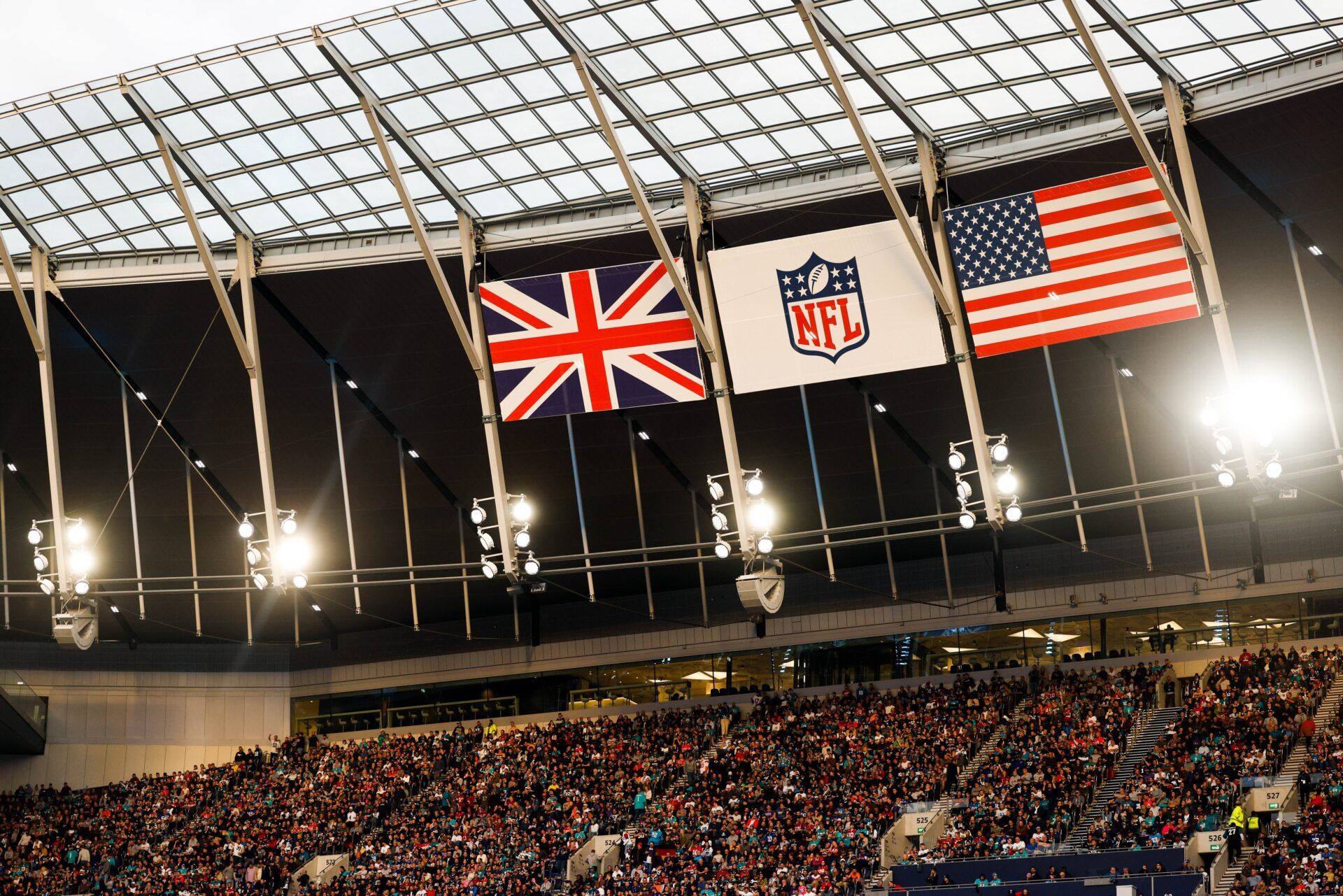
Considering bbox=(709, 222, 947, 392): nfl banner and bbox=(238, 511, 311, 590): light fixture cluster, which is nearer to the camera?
bbox=(709, 222, 947, 392): nfl banner

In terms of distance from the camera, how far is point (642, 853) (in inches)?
1735

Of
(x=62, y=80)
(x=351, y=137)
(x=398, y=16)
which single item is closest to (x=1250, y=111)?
(x=398, y=16)

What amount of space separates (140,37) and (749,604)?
19.6 meters

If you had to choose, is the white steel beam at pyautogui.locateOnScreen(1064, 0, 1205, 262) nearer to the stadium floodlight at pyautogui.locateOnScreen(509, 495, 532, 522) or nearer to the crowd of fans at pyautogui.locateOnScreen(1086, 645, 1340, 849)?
the crowd of fans at pyautogui.locateOnScreen(1086, 645, 1340, 849)

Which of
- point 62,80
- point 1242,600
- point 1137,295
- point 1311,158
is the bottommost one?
point 1242,600

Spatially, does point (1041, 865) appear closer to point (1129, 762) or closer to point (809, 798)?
point (1129, 762)

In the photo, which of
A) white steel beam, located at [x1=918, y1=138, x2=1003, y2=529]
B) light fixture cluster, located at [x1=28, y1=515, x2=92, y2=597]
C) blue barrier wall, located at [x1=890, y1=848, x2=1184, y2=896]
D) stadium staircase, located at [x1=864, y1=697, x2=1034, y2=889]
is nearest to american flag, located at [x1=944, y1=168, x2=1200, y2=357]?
white steel beam, located at [x1=918, y1=138, x2=1003, y2=529]

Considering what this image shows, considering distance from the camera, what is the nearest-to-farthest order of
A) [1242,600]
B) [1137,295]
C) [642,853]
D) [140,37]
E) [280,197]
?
1. [1137,295]
2. [140,37]
3. [280,197]
4. [642,853]
5. [1242,600]

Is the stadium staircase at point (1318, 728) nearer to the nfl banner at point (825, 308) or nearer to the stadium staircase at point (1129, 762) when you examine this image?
the stadium staircase at point (1129, 762)

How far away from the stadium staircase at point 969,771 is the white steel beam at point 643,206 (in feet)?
47.3

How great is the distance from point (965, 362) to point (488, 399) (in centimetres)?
1143

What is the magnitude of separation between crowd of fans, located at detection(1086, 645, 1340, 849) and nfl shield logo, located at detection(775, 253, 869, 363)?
1362 cm

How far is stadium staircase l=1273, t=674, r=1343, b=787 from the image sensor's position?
122 ft

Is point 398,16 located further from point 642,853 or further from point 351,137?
point 642,853
